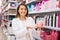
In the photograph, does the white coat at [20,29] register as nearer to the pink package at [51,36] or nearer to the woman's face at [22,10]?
the woman's face at [22,10]

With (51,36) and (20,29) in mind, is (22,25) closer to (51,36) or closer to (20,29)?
(20,29)

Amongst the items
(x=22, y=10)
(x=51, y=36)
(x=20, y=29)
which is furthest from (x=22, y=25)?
(x=51, y=36)

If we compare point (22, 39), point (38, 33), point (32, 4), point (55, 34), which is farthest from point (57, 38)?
point (32, 4)

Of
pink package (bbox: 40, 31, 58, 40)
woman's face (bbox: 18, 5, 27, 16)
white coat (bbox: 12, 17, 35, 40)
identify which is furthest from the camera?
woman's face (bbox: 18, 5, 27, 16)

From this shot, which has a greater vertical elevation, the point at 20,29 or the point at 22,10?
the point at 22,10

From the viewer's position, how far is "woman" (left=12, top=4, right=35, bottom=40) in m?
Answer: 4.00

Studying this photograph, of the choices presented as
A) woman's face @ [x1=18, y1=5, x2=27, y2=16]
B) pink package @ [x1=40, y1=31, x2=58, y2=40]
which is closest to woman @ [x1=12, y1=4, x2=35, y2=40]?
woman's face @ [x1=18, y1=5, x2=27, y2=16]

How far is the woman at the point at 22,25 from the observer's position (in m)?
4.00

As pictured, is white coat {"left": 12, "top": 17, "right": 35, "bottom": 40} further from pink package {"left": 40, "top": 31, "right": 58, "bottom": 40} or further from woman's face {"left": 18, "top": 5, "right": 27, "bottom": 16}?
pink package {"left": 40, "top": 31, "right": 58, "bottom": 40}

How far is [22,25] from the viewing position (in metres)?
4.02

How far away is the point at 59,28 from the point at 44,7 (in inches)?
35.0

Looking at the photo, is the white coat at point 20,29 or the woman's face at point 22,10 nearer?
the white coat at point 20,29

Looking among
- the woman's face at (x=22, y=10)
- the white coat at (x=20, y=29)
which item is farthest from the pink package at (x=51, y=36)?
the woman's face at (x=22, y=10)

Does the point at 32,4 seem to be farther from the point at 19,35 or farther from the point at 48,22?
the point at 48,22
